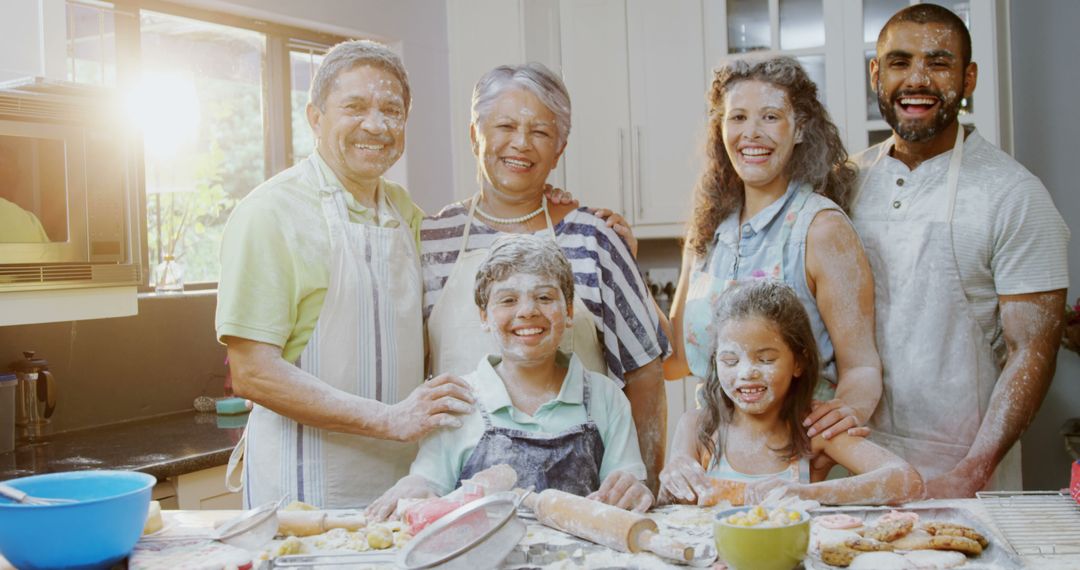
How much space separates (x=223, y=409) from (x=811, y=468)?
5.79 feet

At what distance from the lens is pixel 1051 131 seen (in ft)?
10.3

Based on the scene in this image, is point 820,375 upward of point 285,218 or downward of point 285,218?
downward

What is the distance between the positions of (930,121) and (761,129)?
36cm

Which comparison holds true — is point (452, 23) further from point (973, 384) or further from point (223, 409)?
point (973, 384)

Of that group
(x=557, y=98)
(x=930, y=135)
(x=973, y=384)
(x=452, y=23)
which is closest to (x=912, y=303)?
(x=973, y=384)

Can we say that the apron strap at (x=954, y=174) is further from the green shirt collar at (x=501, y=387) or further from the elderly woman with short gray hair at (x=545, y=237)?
the green shirt collar at (x=501, y=387)

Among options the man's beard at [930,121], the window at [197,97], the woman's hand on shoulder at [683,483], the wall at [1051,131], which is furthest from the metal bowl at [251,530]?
the wall at [1051,131]

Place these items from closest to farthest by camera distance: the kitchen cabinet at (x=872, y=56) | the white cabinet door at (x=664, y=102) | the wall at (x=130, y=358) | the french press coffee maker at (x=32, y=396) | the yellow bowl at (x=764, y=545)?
the yellow bowl at (x=764, y=545), the french press coffee maker at (x=32, y=396), the wall at (x=130, y=358), the kitchen cabinet at (x=872, y=56), the white cabinet door at (x=664, y=102)

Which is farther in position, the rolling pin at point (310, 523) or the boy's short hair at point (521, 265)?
the boy's short hair at point (521, 265)

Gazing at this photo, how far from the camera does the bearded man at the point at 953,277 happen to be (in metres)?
1.72

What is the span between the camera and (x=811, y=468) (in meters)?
1.58

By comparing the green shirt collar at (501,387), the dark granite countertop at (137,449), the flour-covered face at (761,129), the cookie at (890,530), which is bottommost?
the dark granite countertop at (137,449)

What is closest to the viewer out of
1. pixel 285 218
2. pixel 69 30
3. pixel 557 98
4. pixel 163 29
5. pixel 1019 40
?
pixel 285 218

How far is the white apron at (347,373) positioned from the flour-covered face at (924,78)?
0.99m
